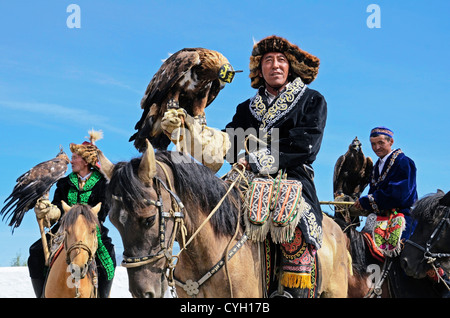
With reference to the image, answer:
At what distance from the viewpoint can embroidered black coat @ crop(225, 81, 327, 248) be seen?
4.44 metres

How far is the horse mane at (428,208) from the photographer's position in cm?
605

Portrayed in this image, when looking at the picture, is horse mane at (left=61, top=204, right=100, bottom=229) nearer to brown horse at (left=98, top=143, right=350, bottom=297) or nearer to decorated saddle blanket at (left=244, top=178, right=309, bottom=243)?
brown horse at (left=98, top=143, right=350, bottom=297)

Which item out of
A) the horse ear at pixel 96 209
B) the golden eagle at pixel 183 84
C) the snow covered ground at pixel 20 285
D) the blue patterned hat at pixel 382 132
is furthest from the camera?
the snow covered ground at pixel 20 285

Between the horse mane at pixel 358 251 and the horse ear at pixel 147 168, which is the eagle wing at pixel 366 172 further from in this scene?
the horse ear at pixel 147 168

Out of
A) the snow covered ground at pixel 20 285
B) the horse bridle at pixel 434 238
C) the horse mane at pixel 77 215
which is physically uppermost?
the horse mane at pixel 77 215

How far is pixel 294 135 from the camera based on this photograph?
4453 millimetres

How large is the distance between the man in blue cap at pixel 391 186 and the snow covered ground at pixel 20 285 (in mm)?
5961

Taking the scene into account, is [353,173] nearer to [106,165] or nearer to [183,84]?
[183,84]

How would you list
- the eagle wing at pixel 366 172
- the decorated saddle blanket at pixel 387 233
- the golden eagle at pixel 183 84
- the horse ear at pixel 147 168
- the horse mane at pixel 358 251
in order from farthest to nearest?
1. the golden eagle at pixel 183 84
2. the eagle wing at pixel 366 172
3. the horse mane at pixel 358 251
4. the decorated saddle blanket at pixel 387 233
5. the horse ear at pixel 147 168

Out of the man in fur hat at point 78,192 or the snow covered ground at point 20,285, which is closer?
the man in fur hat at point 78,192

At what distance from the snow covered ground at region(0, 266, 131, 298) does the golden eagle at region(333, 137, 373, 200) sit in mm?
5110

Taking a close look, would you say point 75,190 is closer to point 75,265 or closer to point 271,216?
point 75,265

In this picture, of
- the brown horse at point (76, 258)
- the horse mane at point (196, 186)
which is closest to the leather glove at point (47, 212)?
the brown horse at point (76, 258)
